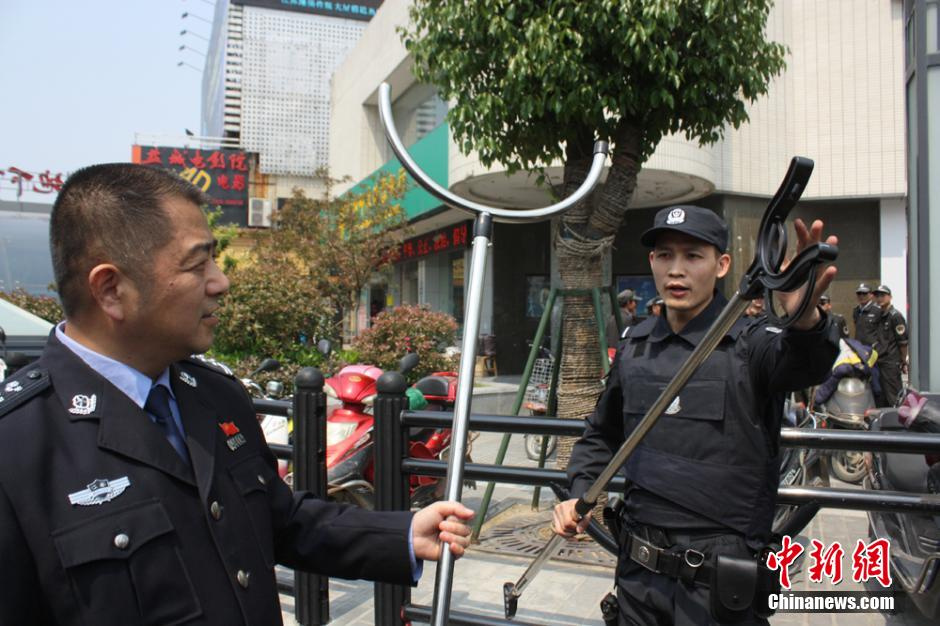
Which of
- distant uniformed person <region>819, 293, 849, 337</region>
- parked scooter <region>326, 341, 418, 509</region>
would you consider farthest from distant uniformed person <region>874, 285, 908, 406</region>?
parked scooter <region>326, 341, 418, 509</region>

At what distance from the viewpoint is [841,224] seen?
14.3m

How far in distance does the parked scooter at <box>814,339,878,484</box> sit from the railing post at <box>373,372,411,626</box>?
5215 mm

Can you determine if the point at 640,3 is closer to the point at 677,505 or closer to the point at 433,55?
the point at 433,55

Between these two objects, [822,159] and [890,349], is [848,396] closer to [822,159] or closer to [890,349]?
[890,349]

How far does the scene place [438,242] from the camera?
61.2ft

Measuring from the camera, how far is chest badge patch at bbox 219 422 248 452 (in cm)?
143

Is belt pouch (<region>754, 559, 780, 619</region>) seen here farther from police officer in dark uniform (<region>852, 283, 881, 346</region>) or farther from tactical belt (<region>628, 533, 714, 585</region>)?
police officer in dark uniform (<region>852, 283, 881, 346</region>)

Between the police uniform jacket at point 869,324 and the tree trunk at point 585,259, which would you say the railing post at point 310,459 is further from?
the police uniform jacket at point 869,324

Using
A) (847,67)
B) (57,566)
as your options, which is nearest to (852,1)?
(847,67)

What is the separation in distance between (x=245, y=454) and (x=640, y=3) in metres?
3.55

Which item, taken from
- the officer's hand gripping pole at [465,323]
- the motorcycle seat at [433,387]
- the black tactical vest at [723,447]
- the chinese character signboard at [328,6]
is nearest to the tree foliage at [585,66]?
the motorcycle seat at [433,387]

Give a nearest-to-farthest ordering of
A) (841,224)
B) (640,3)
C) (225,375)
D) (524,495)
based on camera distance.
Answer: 1. (225,375)
2. (640,3)
3. (524,495)
4. (841,224)

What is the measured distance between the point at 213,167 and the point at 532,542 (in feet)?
105

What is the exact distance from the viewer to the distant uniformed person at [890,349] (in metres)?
8.19
